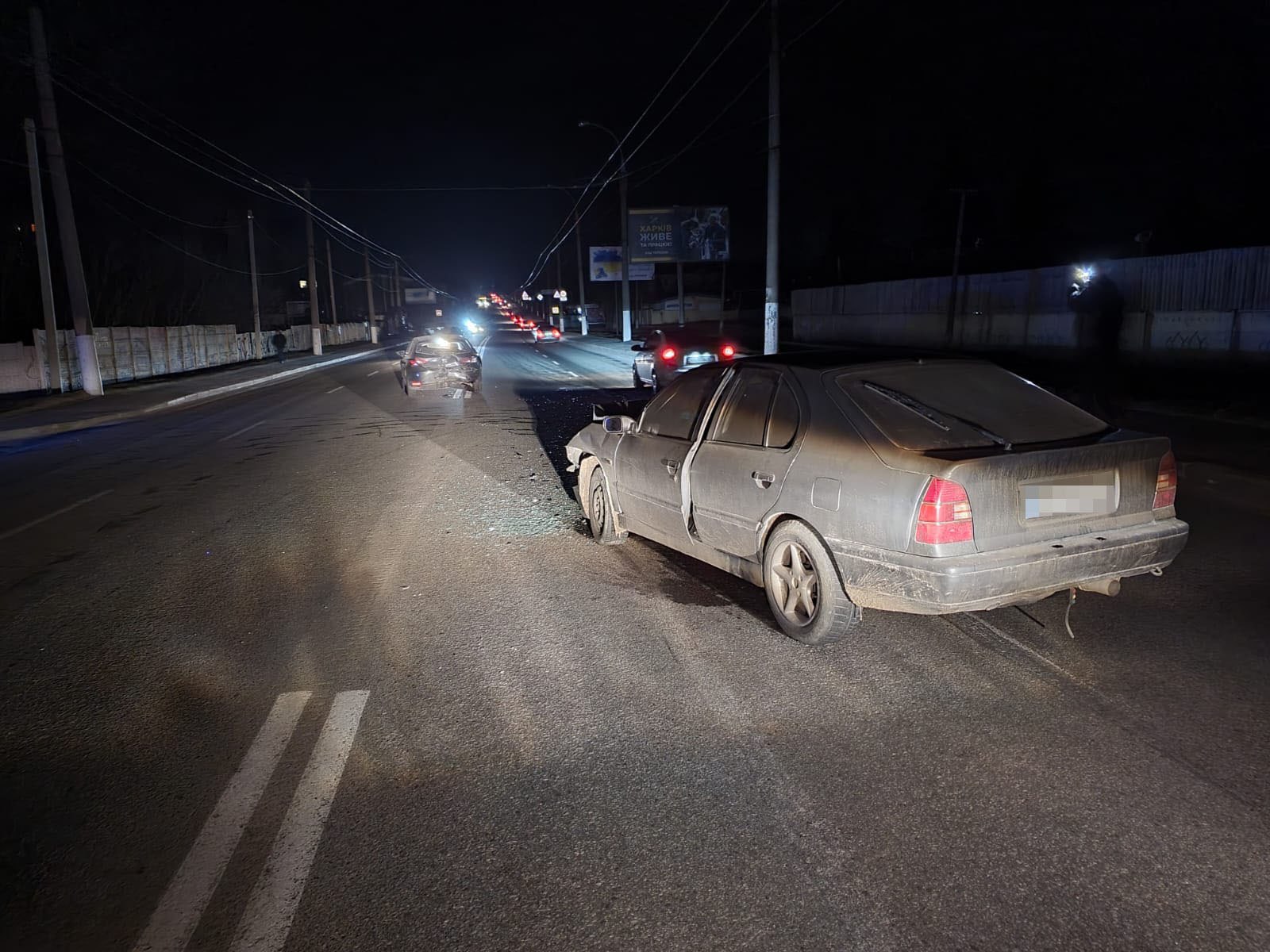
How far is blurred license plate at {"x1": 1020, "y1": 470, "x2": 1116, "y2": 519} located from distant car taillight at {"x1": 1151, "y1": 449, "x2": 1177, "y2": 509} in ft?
1.19

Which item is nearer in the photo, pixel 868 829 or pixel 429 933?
pixel 429 933

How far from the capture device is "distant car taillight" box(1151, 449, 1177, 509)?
4828 mm

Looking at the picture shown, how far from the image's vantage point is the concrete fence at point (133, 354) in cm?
2459

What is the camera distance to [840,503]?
4.63 meters

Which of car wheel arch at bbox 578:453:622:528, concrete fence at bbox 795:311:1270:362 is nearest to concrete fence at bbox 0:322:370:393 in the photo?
car wheel arch at bbox 578:453:622:528

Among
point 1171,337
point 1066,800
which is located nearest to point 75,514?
point 1066,800

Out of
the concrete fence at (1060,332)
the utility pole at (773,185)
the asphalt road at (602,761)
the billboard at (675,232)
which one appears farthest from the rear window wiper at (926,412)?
the billboard at (675,232)

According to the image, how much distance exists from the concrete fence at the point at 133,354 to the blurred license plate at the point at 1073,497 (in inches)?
1025

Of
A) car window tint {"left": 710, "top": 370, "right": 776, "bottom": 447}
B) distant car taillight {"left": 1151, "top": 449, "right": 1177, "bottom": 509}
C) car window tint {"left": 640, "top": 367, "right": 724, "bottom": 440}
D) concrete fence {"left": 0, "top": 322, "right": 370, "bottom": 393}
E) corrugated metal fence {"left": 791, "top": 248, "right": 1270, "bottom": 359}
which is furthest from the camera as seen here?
concrete fence {"left": 0, "top": 322, "right": 370, "bottom": 393}

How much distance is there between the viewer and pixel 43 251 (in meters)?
22.4

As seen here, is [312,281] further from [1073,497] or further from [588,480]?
[1073,497]

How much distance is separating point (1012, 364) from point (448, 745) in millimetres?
26462

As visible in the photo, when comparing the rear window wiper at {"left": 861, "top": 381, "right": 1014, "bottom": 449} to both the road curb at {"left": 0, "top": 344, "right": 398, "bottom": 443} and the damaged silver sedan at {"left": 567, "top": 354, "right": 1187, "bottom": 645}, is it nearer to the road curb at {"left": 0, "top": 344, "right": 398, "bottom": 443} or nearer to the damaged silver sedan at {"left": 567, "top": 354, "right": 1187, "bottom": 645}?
the damaged silver sedan at {"left": 567, "top": 354, "right": 1187, "bottom": 645}

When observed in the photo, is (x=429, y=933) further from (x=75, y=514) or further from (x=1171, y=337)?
(x=1171, y=337)
